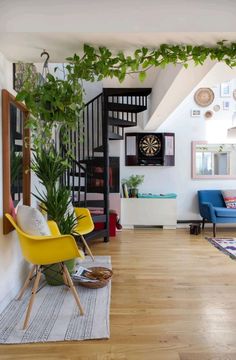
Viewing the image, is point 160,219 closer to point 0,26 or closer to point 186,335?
point 186,335

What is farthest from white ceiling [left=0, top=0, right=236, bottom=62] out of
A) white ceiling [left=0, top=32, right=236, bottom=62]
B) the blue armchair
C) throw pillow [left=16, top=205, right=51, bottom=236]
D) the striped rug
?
the blue armchair

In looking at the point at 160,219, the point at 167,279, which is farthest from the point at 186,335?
the point at 160,219

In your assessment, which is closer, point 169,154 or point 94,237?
point 94,237

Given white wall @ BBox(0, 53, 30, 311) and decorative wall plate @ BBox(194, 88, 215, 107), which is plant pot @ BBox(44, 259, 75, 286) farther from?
decorative wall plate @ BBox(194, 88, 215, 107)

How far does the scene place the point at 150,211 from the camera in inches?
238

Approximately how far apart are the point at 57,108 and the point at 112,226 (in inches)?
134

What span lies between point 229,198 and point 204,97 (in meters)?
2.28

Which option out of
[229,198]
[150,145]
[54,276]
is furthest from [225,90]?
[54,276]

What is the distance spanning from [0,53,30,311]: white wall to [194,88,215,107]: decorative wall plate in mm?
4565

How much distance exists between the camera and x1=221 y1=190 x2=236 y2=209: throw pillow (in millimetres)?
5824

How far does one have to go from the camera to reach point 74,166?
4.75 metres

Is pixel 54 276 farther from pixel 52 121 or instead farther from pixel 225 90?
pixel 225 90

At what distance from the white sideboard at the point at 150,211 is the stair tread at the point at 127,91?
7.42 ft

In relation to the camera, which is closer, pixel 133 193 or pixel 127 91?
pixel 127 91
